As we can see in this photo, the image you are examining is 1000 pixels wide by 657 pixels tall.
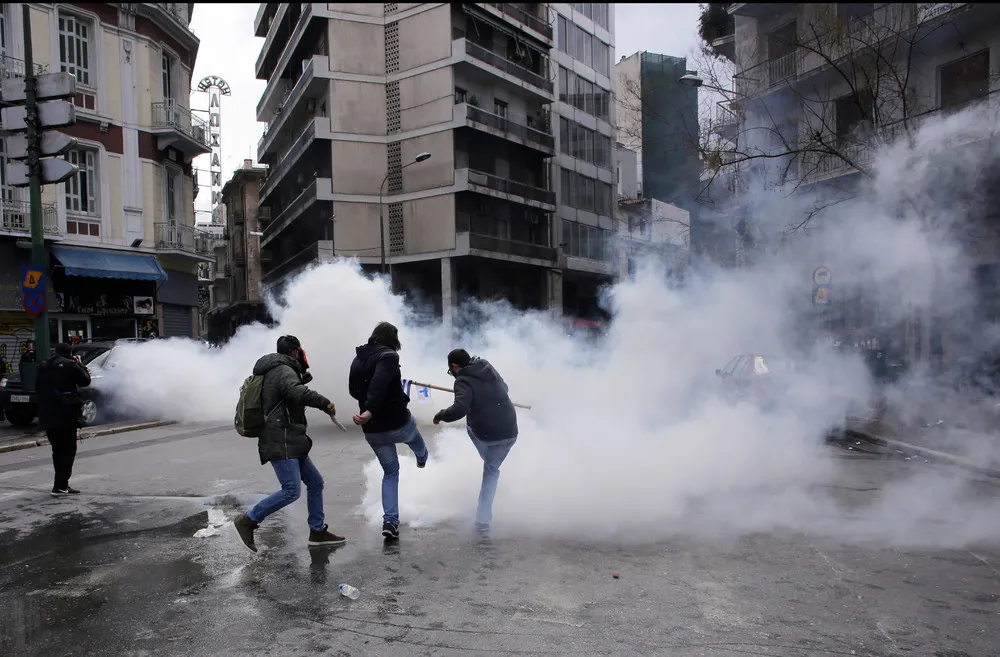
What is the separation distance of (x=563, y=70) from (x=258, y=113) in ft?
68.9

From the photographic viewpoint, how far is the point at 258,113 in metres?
46.2

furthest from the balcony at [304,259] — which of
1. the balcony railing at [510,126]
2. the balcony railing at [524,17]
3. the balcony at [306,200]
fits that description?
the balcony railing at [524,17]

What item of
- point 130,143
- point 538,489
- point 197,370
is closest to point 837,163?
point 538,489

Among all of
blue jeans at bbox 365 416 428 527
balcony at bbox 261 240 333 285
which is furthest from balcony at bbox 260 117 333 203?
blue jeans at bbox 365 416 428 527

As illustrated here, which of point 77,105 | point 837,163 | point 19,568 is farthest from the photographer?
point 77,105

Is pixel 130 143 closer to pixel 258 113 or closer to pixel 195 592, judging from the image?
pixel 195 592

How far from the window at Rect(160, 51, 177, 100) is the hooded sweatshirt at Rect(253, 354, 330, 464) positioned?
21.4m

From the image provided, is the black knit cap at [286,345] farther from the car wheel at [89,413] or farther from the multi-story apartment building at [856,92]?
the car wheel at [89,413]

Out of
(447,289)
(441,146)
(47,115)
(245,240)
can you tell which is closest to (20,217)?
(47,115)

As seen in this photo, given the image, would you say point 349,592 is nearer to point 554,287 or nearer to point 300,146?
point 554,287

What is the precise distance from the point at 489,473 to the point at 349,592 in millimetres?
1758

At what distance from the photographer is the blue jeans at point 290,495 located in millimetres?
5250

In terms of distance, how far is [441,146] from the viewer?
30734 millimetres

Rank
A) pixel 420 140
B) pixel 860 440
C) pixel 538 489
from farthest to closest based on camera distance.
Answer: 1. pixel 420 140
2. pixel 860 440
3. pixel 538 489
